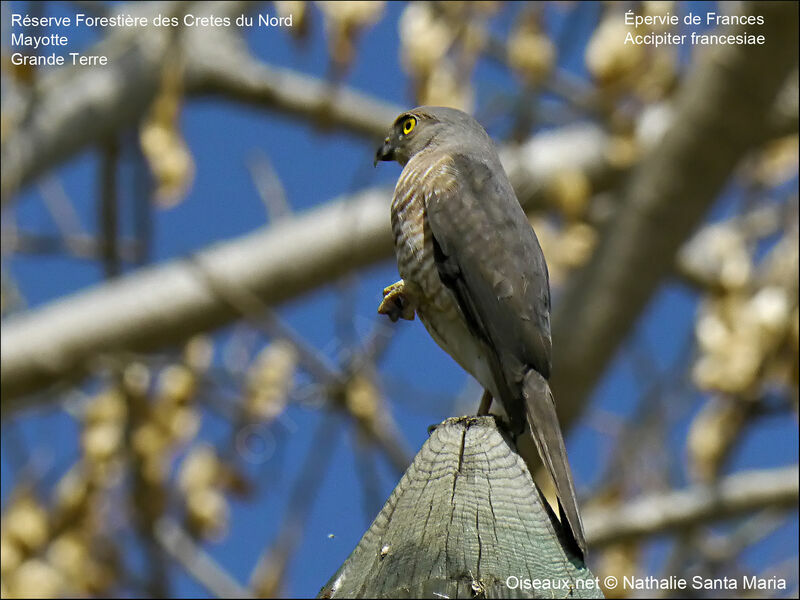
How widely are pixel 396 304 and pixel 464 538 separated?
1.33 m

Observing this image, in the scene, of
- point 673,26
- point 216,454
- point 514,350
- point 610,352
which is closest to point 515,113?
point 673,26

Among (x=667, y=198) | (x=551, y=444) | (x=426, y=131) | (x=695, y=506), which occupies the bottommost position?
(x=551, y=444)

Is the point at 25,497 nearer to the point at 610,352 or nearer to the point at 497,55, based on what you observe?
the point at 610,352

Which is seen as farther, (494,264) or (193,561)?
(193,561)

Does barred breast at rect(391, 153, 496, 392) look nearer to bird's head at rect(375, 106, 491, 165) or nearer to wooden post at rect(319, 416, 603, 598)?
bird's head at rect(375, 106, 491, 165)

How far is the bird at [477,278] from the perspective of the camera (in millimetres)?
2691

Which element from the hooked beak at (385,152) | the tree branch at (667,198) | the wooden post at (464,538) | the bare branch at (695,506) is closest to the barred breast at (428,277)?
the hooked beak at (385,152)

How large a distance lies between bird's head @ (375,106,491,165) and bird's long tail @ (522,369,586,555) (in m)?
1.12

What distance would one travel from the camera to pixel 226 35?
6469mm

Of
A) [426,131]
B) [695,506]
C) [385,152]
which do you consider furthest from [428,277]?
[695,506]

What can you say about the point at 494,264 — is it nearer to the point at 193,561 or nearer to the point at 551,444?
the point at 551,444

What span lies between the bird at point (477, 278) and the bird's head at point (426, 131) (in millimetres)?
155

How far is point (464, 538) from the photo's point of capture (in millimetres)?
1719

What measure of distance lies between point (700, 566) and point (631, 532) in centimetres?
59
